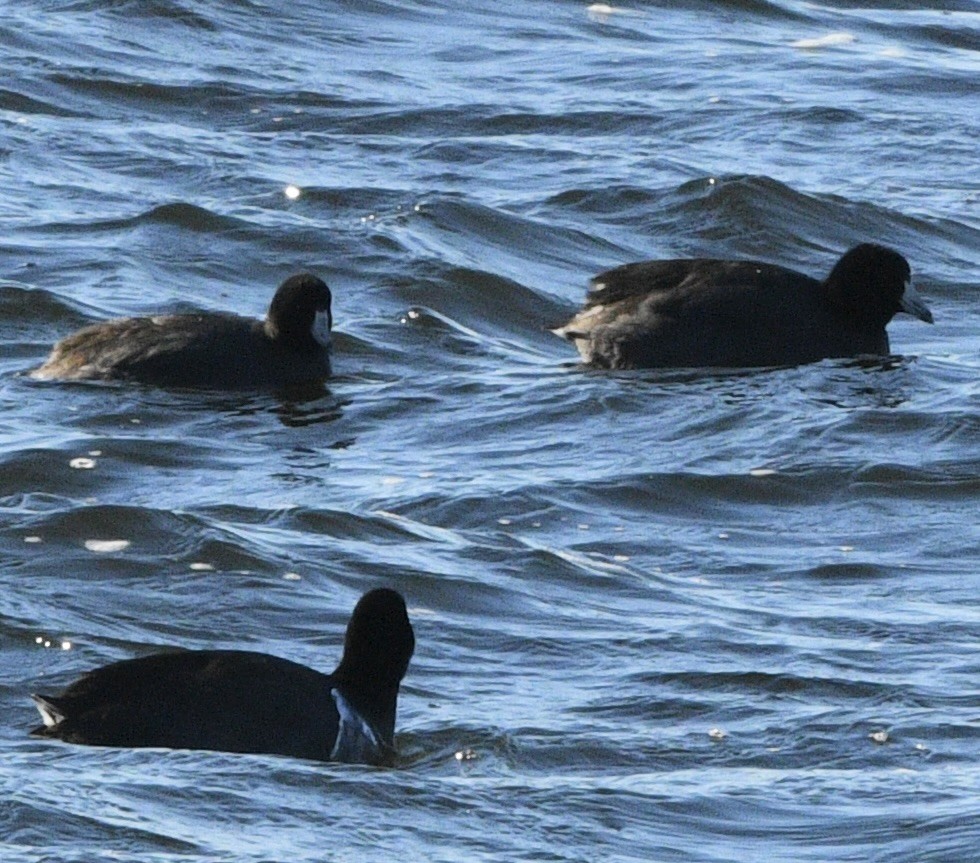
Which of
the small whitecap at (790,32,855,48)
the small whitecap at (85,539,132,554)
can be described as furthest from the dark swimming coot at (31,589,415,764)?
the small whitecap at (790,32,855,48)

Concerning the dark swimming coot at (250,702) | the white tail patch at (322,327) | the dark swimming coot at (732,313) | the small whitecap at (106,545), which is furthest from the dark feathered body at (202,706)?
the dark swimming coot at (732,313)

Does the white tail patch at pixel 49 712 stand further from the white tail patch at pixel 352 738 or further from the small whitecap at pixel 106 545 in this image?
the small whitecap at pixel 106 545

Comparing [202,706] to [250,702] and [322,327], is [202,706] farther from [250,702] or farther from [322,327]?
[322,327]

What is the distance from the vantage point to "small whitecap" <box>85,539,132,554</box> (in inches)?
464

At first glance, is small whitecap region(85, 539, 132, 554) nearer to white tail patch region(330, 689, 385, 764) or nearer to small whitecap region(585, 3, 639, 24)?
white tail patch region(330, 689, 385, 764)

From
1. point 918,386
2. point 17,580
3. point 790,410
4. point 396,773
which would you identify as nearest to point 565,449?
point 790,410

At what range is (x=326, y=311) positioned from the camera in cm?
1517

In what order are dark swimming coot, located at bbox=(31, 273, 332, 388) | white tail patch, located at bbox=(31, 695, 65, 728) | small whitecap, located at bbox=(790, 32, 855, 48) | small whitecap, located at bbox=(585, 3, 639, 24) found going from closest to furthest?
white tail patch, located at bbox=(31, 695, 65, 728) → dark swimming coot, located at bbox=(31, 273, 332, 388) → small whitecap, located at bbox=(790, 32, 855, 48) → small whitecap, located at bbox=(585, 3, 639, 24)

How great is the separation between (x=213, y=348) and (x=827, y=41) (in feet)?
36.8

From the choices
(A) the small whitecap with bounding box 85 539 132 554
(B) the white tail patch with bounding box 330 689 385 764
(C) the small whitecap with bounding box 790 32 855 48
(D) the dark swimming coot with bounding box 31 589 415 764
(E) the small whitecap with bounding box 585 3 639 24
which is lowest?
(A) the small whitecap with bounding box 85 539 132 554

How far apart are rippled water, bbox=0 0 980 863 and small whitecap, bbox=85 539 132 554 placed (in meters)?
0.04

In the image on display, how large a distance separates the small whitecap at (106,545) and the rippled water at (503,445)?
39 millimetres

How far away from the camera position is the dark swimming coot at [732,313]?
50.3ft

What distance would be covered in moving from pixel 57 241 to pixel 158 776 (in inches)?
356
